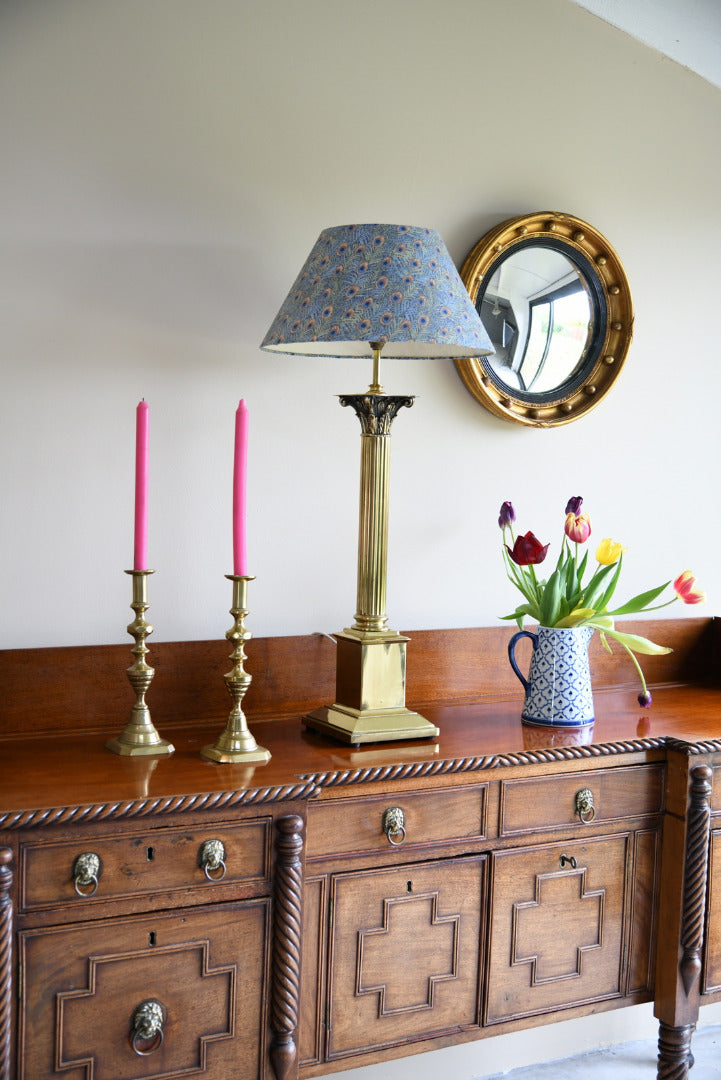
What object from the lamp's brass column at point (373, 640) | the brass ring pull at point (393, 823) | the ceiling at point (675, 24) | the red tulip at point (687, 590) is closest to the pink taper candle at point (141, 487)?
the lamp's brass column at point (373, 640)

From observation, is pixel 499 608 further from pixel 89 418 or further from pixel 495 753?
pixel 89 418

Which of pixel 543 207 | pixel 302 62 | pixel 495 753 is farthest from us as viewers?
pixel 543 207

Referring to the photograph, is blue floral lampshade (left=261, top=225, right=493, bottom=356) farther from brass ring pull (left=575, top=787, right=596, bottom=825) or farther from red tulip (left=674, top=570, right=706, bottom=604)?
brass ring pull (left=575, top=787, right=596, bottom=825)

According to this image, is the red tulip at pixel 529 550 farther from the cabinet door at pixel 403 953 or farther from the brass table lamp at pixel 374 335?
the cabinet door at pixel 403 953

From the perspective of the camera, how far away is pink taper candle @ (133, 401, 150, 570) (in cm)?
189

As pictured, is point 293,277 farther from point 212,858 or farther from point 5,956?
point 5,956

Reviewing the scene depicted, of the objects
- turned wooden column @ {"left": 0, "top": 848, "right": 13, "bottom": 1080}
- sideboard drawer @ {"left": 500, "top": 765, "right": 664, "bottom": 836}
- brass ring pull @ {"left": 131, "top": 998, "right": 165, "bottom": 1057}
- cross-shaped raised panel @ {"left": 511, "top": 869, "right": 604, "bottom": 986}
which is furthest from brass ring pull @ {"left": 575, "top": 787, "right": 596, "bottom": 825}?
turned wooden column @ {"left": 0, "top": 848, "right": 13, "bottom": 1080}

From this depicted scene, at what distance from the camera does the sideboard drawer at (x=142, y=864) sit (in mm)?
1570

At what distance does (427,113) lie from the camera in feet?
7.73

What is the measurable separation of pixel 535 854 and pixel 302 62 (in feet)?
5.37

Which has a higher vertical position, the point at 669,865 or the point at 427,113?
the point at 427,113

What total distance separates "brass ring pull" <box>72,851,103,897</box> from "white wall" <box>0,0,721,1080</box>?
583mm

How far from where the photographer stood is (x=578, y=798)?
79.7 inches

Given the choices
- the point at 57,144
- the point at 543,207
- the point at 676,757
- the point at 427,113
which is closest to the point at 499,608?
the point at 676,757
